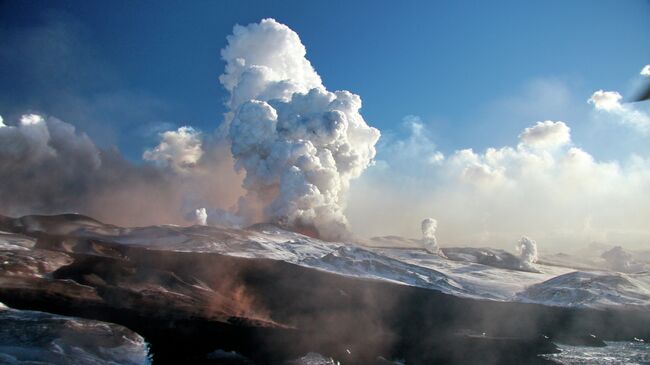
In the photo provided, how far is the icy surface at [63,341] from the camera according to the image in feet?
84.4

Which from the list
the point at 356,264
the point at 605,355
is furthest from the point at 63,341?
the point at 356,264

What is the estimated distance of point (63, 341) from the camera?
28422 millimetres

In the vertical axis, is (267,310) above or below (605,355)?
above

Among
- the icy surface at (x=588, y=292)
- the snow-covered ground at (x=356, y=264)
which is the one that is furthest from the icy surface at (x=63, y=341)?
the icy surface at (x=588, y=292)

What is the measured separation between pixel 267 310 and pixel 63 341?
2479 cm

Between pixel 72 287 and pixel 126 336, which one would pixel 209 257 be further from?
pixel 126 336

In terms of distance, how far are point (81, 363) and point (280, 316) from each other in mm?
25093

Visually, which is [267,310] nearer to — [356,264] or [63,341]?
[63,341]

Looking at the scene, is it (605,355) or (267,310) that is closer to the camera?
(605,355)

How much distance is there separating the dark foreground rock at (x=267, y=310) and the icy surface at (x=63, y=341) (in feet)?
7.17

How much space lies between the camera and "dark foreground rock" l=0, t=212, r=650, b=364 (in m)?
37.2

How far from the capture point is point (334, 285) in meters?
68.4

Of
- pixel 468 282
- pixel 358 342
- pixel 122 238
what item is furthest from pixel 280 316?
pixel 468 282

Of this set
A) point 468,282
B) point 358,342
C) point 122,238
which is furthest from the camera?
point 468,282
